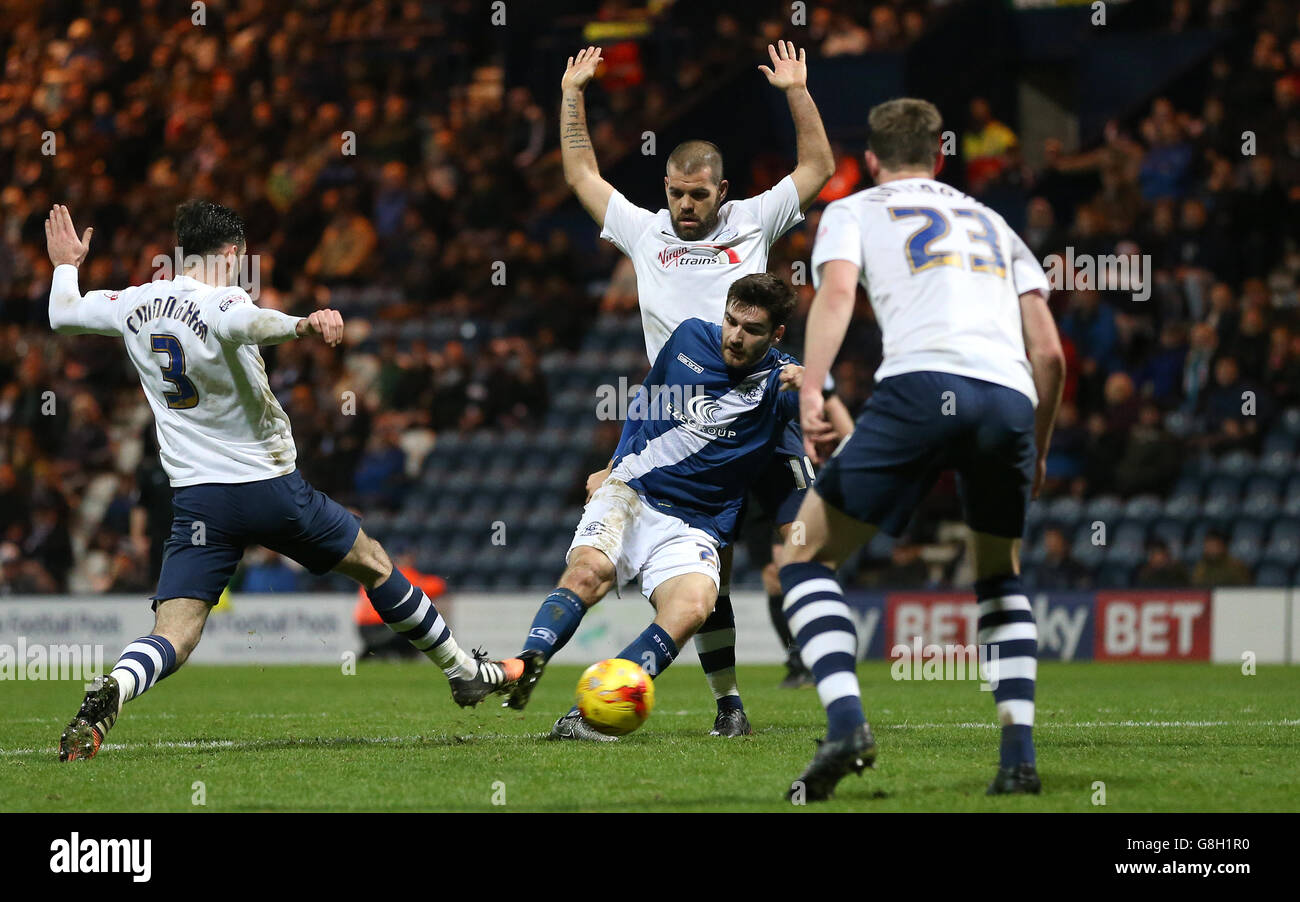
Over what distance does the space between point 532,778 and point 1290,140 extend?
1374 centimetres

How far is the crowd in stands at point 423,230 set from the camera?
16.2 metres

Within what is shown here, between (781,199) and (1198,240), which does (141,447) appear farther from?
(781,199)

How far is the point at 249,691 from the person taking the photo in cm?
1188

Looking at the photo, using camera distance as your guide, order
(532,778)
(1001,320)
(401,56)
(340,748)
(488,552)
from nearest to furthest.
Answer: (1001,320), (532,778), (340,748), (488,552), (401,56)

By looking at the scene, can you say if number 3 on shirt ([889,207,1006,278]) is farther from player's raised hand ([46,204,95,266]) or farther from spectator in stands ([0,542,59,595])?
spectator in stands ([0,542,59,595])

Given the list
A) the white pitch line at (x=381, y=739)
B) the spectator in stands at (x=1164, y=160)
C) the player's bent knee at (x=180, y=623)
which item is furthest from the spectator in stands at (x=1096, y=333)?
the player's bent knee at (x=180, y=623)

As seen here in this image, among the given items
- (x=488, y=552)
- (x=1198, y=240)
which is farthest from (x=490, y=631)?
(x=1198, y=240)

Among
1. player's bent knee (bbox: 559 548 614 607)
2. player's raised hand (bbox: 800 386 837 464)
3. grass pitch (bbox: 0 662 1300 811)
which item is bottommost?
grass pitch (bbox: 0 662 1300 811)

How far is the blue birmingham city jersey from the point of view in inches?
289

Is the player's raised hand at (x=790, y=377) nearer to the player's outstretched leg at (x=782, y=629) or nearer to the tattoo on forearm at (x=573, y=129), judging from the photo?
the tattoo on forearm at (x=573, y=129)

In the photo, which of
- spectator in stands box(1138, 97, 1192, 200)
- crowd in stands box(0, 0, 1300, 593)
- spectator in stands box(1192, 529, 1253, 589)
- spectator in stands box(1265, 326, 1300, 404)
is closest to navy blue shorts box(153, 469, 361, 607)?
crowd in stands box(0, 0, 1300, 593)

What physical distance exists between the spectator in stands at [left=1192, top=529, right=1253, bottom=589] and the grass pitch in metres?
3.76

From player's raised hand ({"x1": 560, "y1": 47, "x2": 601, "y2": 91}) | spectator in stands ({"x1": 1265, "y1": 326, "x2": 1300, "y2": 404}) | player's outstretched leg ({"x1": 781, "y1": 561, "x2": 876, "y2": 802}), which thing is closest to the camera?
player's outstretched leg ({"x1": 781, "y1": 561, "x2": 876, "y2": 802})

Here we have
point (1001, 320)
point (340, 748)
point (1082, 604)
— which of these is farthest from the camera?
point (1082, 604)
